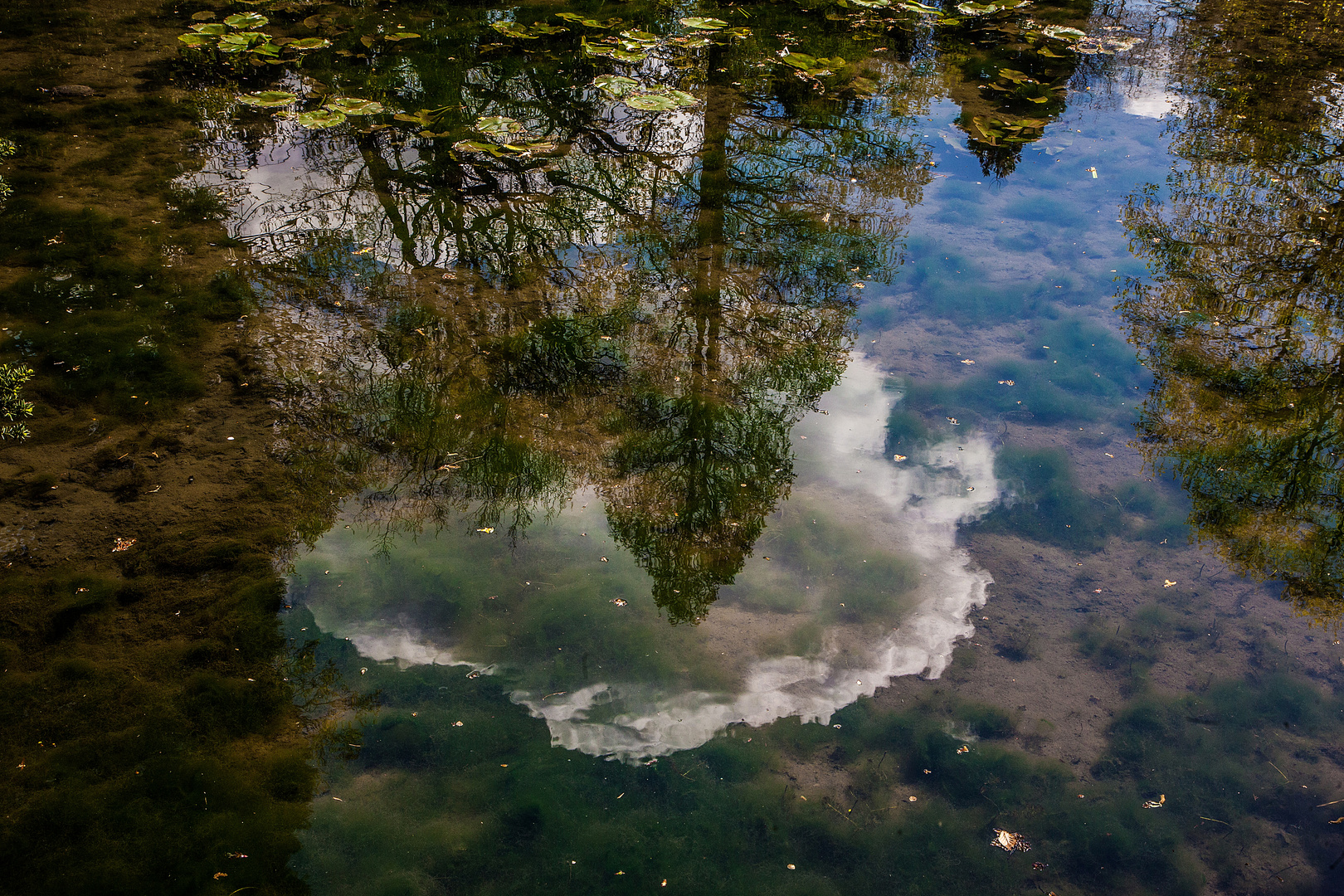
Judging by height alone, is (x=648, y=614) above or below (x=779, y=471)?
below

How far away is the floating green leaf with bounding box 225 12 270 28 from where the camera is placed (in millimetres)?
8234

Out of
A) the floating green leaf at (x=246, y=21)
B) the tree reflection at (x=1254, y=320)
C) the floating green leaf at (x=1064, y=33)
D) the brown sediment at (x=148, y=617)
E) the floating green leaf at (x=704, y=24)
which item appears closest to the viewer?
the brown sediment at (x=148, y=617)

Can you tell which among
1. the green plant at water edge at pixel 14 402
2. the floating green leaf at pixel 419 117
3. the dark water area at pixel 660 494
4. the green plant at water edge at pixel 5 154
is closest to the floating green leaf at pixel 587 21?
the dark water area at pixel 660 494

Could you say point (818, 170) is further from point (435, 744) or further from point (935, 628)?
point (435, 744)

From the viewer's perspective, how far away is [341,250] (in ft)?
18.2

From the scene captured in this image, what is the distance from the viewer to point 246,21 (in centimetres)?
830

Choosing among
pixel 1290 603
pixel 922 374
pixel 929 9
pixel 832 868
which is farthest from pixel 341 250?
pixel 929 9

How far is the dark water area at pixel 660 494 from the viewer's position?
2789 millimetres

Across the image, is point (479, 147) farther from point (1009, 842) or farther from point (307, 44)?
point (1009, 842)

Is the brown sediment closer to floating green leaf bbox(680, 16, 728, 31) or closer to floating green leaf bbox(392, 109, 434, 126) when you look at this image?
floating green leaf bbox(392, 109, 434, 126)

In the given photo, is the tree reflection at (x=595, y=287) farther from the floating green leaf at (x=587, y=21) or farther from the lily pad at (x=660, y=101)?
the floating green leaf at (x=587, y=21)

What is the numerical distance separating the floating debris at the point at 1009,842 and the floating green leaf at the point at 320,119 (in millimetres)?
6896

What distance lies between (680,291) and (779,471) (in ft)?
5.32

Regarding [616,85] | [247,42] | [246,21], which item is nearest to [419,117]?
[616,85]
